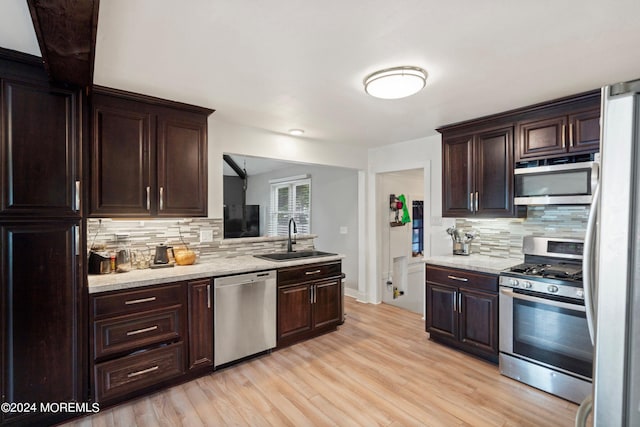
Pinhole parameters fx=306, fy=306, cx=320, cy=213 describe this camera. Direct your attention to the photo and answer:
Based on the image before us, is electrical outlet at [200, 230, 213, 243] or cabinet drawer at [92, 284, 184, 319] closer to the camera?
cabinet drawer at [92, 284, 184, 319]

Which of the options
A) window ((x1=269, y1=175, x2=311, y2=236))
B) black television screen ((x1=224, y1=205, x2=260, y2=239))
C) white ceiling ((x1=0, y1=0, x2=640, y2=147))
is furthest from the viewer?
black television screen ((x1=224, y1=205, x2=260, y2=239))

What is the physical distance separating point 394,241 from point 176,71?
3.92 m

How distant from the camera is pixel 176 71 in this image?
2.12 meters

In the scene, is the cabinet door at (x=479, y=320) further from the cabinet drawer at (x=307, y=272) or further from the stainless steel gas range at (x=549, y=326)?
the cabinet drawer at (x=307, y=272)

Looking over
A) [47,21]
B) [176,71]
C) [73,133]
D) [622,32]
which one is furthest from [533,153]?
[73,133]

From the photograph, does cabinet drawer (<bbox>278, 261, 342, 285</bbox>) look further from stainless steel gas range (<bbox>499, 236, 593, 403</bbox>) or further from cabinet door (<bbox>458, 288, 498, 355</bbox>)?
stainless steel gas range (<bbox>499, 236, 593, 403</bbox>)

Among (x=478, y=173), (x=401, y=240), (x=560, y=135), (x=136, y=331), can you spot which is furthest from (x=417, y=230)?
(x=136, y=331)

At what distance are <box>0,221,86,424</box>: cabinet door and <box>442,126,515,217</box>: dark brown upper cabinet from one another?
3.46 m

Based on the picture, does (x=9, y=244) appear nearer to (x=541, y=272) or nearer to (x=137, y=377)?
(x=137, y=377)

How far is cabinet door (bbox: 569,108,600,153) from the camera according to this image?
97.7 inches

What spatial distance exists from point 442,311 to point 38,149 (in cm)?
361

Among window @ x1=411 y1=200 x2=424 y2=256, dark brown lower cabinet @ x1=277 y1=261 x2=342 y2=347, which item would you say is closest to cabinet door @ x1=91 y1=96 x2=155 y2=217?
dark brown lower cabinet @ x1=277 y1=261 x2=342 y2=347

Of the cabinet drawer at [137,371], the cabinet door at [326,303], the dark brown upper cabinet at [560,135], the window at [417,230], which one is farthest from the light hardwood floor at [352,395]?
the window at [417,230]

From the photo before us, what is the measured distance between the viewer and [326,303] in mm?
3486
